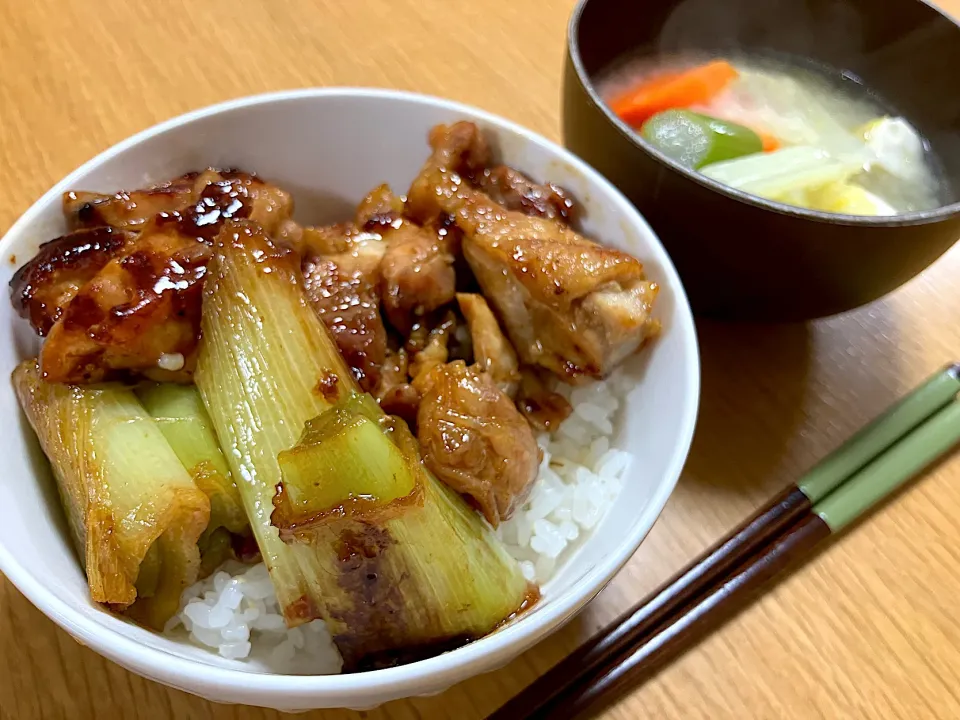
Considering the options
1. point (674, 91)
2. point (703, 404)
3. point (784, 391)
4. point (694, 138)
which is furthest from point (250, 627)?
point (674, 91)

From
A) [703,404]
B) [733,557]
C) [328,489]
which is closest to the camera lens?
[328,489]

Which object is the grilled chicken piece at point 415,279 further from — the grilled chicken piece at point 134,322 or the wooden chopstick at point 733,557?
the wooden chopstick at point 733,557

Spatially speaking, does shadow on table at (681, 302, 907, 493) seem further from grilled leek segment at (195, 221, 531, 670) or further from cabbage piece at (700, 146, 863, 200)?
grilled leek segment at (195, 221, 531, 670)

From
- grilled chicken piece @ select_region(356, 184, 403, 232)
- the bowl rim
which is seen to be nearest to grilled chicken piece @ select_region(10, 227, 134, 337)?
grilled chicken piece @ select_region(356, 184, 403, 232)

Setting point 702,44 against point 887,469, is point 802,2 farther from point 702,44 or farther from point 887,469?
point 887,469

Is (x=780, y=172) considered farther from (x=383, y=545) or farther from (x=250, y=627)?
(x=250, y=627)

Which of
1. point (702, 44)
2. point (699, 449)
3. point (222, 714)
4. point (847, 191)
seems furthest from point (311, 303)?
point (702, 44)
